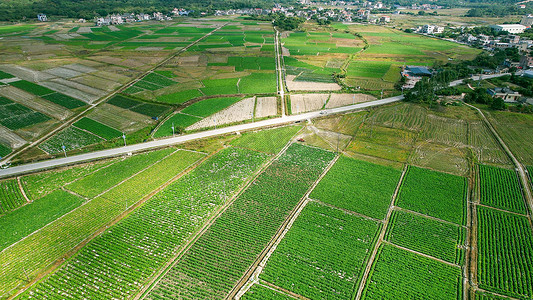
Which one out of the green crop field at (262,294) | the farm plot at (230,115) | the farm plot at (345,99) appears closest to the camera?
the green crop field at (262,294)

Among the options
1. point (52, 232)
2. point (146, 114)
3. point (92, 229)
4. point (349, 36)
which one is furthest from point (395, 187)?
point (349, 36)

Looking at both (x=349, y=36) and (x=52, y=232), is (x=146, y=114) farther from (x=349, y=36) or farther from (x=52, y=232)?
(x=349, y=36)

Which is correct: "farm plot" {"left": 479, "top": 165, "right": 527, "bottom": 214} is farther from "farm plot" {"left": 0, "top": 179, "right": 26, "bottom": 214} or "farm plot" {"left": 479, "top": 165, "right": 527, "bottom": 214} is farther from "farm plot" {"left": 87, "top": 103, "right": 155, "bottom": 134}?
"farm plot" {"left": 0, "top": 179, "right": 26, "bottom": 214}

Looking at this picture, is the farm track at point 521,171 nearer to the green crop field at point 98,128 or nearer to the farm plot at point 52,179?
the farm plot at point 52,179

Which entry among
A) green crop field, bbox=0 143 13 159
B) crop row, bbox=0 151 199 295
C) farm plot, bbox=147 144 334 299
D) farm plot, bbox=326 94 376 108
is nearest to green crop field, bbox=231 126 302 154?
farm plot, bbox=147 144 334 299

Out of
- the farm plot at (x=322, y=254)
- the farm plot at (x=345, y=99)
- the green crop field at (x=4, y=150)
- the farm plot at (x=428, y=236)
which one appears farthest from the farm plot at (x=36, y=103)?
the farm plot at (x=428, y=236)

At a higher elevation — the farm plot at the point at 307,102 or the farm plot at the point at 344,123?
the farm plot at the point at 307,102

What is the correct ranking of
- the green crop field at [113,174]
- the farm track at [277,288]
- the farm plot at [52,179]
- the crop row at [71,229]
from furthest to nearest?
the green crop field at [113,174] < the farm plot at [52,179] < the crop row at [71,229] < the farm track at [277,288]
